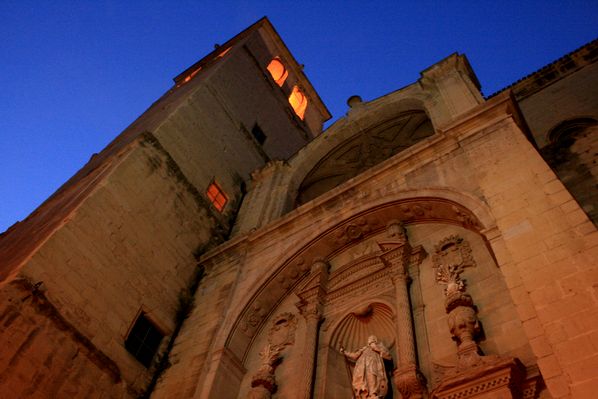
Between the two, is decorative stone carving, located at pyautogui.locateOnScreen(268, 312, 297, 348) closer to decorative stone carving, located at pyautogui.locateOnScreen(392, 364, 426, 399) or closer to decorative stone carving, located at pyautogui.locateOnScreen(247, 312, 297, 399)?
decorative stone carving, located at pyautogui.locateOnScreen(247, 312, 297, 399)

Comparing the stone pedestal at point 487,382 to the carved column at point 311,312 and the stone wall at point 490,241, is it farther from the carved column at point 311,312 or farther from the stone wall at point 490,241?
the carved column at point 311,312

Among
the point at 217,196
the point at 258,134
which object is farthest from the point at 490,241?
the point at 258,134

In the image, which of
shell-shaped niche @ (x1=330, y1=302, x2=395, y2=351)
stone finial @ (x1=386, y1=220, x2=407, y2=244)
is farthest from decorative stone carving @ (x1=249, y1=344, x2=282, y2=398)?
stone finial @ (x1=386, y1=220, x2=407, y2=244)

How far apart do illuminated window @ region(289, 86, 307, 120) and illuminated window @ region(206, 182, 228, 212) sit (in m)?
10.9

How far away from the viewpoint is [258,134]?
1789 centimetres

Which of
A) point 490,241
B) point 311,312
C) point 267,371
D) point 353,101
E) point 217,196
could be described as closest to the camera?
point 490,241

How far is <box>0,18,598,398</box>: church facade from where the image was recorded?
561 centimetres

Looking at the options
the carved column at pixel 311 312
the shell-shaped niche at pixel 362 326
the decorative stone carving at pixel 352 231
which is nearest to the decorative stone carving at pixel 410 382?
the carved column at pixel 311 312

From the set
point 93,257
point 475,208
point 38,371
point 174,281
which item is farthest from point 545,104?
point 38,371

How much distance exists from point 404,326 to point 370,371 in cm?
78

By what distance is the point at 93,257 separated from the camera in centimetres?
916

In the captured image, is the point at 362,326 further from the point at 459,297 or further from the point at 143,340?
the point at 143,340

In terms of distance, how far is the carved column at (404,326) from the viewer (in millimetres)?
6145

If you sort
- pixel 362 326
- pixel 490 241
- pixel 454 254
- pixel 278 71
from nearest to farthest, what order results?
1. pixel 490 241
2. pixel 454 254
3. pixel 362 326
4. pixel 278 71
